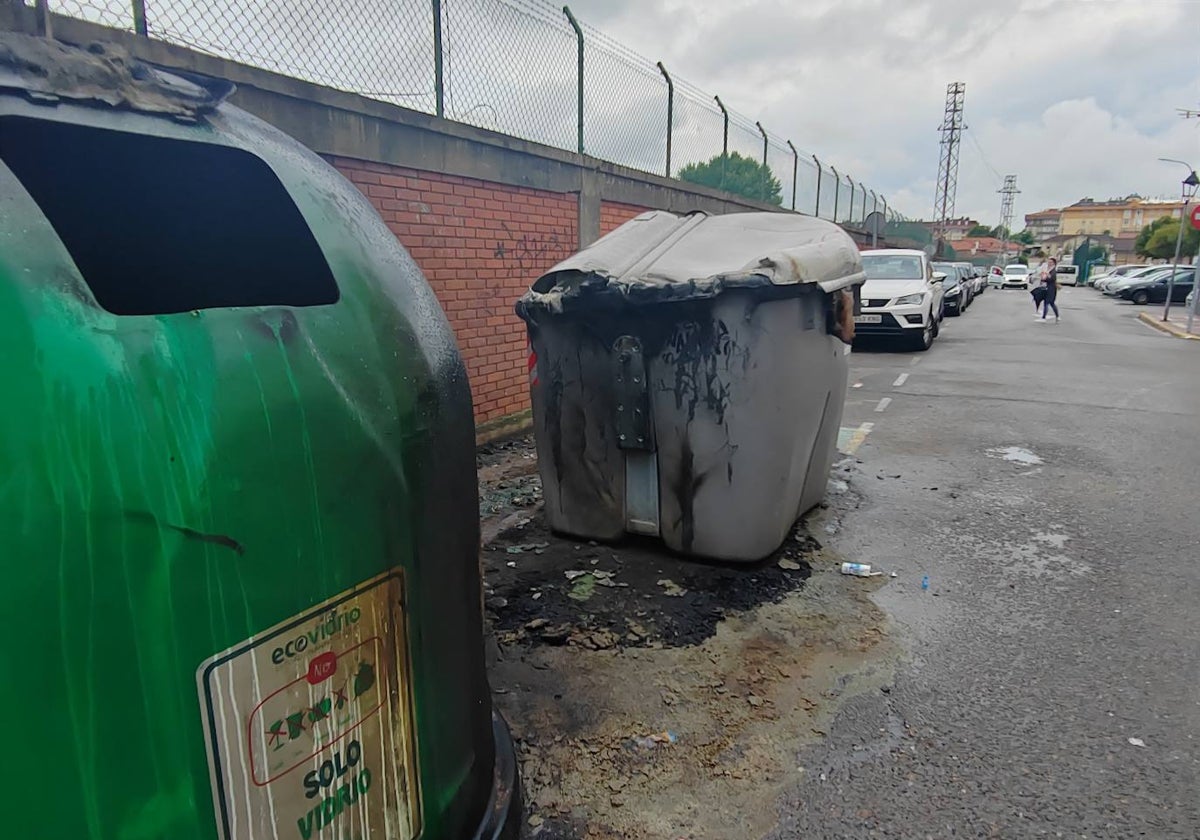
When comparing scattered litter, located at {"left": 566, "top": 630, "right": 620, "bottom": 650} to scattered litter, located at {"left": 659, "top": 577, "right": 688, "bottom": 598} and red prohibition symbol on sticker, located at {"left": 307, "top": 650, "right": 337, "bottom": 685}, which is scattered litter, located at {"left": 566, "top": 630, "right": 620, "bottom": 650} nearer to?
scattered litter, located at {"left": 659, "top": 577, "right": 688, "bottom": 598}

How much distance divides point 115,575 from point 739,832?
1820 mm

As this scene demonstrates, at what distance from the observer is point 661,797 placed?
219cm

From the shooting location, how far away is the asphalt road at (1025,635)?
2164 millimetres

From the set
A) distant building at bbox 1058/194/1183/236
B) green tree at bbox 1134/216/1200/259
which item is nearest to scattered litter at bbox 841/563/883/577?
green tree at bbox 1134/216/1200/259

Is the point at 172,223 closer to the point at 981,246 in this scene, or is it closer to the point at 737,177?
the point at 737,177

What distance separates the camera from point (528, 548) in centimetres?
397

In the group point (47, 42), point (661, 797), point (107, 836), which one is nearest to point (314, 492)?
point (107, 836)

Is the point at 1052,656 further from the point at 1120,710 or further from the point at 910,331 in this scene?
the point at 910,331

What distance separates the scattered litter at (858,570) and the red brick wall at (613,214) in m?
5.04

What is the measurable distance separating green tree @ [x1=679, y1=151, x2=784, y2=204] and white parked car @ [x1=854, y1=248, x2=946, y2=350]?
9.52ft

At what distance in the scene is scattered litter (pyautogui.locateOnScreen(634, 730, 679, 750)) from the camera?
2422mm

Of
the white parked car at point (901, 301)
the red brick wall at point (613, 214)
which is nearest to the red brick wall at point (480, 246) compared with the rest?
the red brick wall at point (613, 214)

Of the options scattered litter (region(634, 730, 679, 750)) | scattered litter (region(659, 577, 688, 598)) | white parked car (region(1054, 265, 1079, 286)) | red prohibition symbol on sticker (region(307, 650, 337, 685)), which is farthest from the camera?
white parked car (region(1054, 265, 1079, 286))

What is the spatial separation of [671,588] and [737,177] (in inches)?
482
